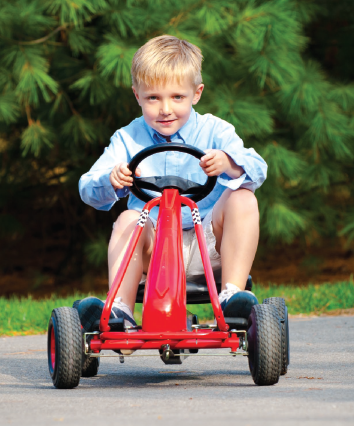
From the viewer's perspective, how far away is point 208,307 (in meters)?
4.75

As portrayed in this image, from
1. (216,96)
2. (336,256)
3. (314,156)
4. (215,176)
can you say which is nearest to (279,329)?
(215,176)

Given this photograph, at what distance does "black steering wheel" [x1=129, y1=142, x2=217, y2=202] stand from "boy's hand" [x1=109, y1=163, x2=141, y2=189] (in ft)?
0.07

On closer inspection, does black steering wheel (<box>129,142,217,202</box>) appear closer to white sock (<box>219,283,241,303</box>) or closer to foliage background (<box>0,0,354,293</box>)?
white sock (<box>219,283,241,303</box>)

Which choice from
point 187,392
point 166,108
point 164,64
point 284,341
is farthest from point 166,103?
point 187,392

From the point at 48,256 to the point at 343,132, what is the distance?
4.61m

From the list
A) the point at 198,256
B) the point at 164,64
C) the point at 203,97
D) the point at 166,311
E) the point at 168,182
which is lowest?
the point at 166,311

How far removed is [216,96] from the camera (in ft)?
18.0

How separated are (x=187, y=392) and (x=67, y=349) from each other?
398 mm

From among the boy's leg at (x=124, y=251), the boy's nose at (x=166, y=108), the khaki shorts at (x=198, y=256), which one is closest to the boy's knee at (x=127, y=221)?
the boy's leg at (x=124, y=251)

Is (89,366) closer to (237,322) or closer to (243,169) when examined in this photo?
(237,322)

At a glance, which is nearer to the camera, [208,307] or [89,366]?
[89,366]

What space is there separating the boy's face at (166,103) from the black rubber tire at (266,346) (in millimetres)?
835

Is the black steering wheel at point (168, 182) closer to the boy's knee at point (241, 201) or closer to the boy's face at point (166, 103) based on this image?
the boy's knee at point (241, 201)

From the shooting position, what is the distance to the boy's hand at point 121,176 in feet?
8.32
